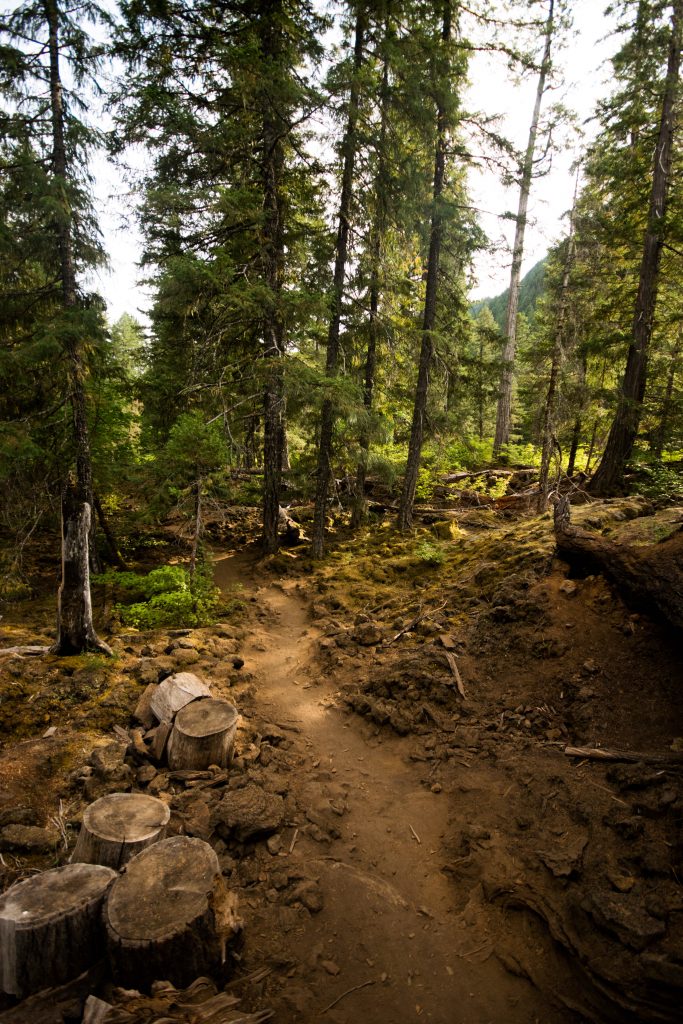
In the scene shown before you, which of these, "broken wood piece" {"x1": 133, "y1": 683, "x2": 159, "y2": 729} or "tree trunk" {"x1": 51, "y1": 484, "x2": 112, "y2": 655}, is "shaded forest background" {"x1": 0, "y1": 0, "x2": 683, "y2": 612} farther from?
"broken wood piece" {"x1": 133, "y1": 683, "x2": 159, "y2": 729}

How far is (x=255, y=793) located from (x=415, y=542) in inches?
364

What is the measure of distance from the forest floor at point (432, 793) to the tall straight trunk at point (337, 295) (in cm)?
515

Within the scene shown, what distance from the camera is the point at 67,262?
9.84 meters

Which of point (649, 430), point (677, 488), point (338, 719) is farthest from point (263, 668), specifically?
point (649, 430)

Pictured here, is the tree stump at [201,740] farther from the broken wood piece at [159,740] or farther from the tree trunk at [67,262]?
the tree trunk at [67,262]

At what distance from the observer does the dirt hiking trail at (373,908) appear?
3176 millimetres

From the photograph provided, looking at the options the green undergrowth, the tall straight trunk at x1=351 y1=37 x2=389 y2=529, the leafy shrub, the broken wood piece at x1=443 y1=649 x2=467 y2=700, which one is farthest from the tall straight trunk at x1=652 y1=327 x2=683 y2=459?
the leafy shrub

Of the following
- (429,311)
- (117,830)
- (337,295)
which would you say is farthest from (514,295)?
(117,830)

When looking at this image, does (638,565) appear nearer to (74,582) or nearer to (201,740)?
(201,740)

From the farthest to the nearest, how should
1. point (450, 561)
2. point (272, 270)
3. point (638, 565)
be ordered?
point (272, 270), point (450, 561), point (638, 565)

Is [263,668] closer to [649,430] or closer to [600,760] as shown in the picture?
[600,760]

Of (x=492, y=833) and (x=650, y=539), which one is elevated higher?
(x=650, y=539)

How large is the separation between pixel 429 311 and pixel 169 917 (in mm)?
14432

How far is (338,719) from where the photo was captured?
21.7 feet
